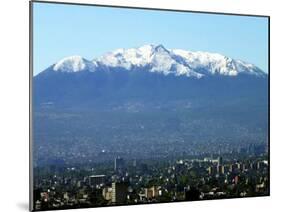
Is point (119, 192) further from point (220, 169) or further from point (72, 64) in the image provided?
point (72, 64)

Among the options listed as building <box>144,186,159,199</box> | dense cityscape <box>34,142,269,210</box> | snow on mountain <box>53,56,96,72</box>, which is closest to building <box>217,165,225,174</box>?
dense cityscape <box>34,142,269,210</box>

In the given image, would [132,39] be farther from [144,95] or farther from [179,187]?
[179,187]

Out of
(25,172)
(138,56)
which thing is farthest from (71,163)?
(138,56)

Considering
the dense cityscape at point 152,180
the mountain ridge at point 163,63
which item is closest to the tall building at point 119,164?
the dense cityscape at point 152,180

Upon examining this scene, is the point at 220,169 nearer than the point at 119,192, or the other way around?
the point at 119,192

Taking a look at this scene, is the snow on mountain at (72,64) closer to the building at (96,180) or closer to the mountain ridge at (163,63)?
the mountain ridge at (163,63)

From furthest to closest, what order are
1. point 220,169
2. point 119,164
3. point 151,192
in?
point 220,169, point 151,192, point 119,164

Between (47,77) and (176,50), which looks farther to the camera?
(176,50)

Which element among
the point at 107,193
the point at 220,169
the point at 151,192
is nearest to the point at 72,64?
the point at 107,193
